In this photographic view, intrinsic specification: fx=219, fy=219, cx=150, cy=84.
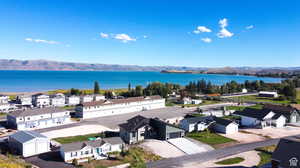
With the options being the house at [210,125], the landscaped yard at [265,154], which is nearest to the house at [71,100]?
the house at [210,125]

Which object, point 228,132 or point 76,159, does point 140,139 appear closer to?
point 76,159

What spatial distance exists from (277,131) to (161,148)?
25.1 m

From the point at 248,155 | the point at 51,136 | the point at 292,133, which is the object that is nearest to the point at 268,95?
the point at 292,133

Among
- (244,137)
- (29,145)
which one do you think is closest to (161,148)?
(244,137)

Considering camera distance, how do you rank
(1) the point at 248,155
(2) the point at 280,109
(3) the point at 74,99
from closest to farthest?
(1) the point at 248,155 → (2) the point at 280,109 → (3) the point at 74,99

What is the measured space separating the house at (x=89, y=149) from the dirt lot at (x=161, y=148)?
4250mm

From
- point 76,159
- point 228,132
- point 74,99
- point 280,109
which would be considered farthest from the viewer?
point 74,99

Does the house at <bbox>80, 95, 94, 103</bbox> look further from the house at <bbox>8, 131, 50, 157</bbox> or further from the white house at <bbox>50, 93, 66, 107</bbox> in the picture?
the house at <bbox>8, 131, 50, 157</bbox>

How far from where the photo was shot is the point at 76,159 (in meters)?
27.0

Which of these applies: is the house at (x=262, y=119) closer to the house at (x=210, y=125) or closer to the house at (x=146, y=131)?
the house at (x=210, y=125)

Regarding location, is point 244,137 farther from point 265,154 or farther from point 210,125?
point 265,154

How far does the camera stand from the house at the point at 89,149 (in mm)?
27078

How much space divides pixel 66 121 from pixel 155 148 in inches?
955

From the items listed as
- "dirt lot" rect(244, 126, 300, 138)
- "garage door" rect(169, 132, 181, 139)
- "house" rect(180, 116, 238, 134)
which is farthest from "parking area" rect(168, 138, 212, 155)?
"dirt lot" rect(244, 126, 300, 138)
